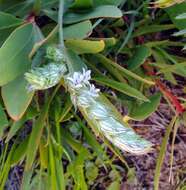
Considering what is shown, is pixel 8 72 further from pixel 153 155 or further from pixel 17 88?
pixel 153 155

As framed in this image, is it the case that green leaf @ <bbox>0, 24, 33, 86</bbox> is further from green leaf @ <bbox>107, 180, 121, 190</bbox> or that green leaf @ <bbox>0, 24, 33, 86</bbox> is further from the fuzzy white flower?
green leaf @ <bbox>107, 180, 121, 190</bbox>

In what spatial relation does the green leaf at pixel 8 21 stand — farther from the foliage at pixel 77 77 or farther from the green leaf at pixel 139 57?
the green leaf at pixel 139 57

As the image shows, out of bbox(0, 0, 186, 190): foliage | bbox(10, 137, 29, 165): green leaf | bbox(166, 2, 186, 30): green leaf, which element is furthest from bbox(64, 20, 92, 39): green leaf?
bbox(10, 137, 29, 165): green leaf

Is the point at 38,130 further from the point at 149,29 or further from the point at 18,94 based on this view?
the point at 149,29

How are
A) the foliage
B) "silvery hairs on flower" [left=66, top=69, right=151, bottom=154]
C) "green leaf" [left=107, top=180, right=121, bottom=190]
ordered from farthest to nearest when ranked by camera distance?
"green leaf" [left=107, top=180, right=121, bottom=190] → the foliage → "silvery hairs on flower" [left=66, top=69, right=151, bottom=154]

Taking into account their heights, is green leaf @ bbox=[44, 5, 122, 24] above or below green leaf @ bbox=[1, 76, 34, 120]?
above

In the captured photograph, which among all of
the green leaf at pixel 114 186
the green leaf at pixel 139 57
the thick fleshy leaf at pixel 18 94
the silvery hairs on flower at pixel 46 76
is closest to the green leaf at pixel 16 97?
the thick fleshy leaf at pixel 18 94
